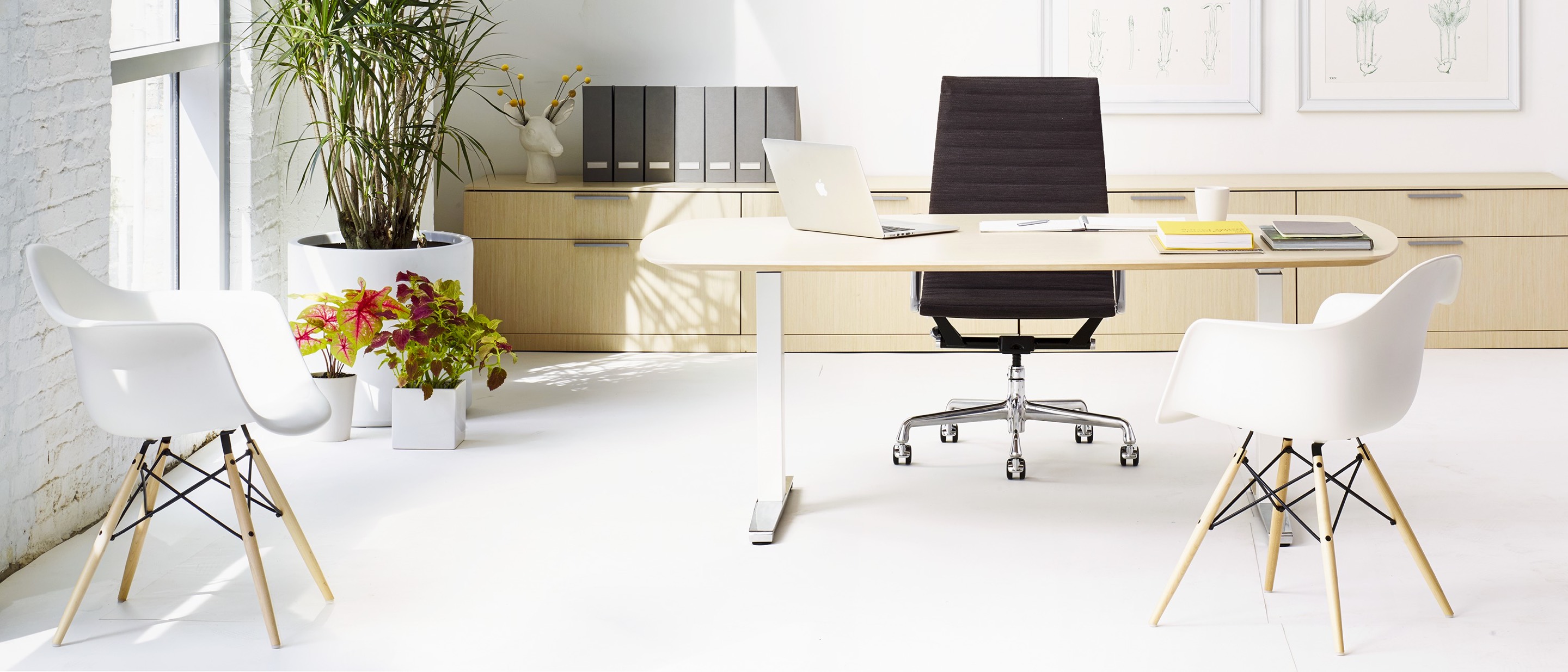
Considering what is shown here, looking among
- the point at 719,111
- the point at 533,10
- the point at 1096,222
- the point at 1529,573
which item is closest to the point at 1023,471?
the point at 1096,222

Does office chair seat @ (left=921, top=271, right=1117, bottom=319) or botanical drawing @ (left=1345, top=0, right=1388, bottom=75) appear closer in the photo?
office chair seat @ (left=921, top=271, right=1117, bottom=319)

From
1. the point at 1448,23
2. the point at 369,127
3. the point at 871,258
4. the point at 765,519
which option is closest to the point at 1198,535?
the point at 871,258

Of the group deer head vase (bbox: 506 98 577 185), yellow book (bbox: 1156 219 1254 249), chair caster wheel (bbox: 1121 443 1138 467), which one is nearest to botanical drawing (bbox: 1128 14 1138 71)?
deer head vase (bbox: 506 98 577 185)

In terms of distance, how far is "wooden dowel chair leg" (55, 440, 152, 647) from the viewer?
222cm

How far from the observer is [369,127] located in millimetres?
3908

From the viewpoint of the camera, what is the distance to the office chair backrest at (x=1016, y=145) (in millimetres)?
3699

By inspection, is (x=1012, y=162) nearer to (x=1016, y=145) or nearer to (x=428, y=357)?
(x=1016, y=145)

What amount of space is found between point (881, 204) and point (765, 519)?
231 centimetres

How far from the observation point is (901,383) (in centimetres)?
454

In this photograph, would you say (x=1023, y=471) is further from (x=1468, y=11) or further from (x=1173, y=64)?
(x=1468, y=11)

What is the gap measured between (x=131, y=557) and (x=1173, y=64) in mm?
4286

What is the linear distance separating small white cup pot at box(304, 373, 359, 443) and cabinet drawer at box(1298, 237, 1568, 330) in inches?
137

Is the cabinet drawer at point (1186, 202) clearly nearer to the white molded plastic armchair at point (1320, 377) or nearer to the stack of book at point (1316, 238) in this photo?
the stack of book at point (1316, 238)

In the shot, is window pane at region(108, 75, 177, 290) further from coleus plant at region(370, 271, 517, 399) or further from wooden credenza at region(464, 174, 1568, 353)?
wooden credenza at region(464, 174, 1568, 353)
